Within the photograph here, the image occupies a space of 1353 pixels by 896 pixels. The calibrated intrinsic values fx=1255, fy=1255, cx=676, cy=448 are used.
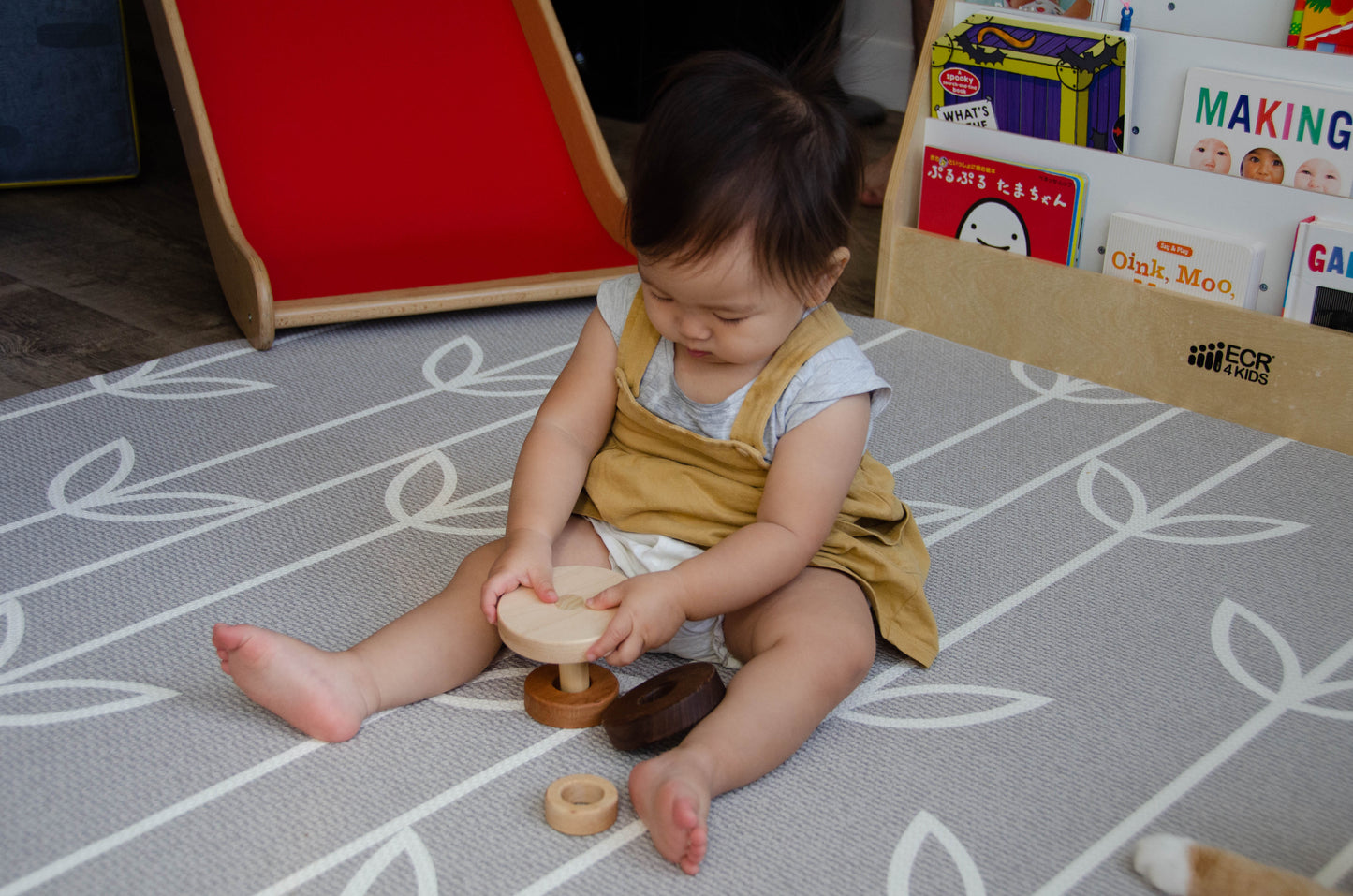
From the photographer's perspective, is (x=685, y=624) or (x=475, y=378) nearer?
(x=685, y=624)

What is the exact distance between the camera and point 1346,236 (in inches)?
43.7

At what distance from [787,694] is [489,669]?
220 millimetres

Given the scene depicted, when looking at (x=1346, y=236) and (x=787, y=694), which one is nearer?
(x=787, y=694)

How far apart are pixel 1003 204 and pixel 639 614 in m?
0.81

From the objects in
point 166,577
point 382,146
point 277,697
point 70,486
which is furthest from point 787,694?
point 382,146

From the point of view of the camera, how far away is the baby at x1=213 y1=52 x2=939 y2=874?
74cm

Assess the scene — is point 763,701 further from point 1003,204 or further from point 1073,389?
point 1003,204

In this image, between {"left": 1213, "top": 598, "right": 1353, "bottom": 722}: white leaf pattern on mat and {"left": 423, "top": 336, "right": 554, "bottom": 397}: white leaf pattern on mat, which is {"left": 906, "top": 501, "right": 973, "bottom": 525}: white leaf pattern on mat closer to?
{"left": 1213, "top": 598, "right": 1353, "bottom": 722}: white leaf pattern on mat

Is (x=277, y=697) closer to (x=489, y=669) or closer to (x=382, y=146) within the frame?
(x=489, y=669)

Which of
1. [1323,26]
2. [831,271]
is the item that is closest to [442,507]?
[831,271]

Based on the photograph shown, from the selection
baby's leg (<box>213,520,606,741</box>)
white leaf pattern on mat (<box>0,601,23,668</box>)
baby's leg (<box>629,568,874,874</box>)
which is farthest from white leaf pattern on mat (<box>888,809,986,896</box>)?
white leaf pattern on mat (<box>0,601,23,668</box>)

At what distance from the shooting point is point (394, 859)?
685mm

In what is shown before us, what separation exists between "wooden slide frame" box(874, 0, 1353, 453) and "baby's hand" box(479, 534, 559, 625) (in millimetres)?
728

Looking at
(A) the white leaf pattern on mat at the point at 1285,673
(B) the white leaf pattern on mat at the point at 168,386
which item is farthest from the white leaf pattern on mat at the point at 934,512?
(B) the white leaf pattern on mat at the point at 168,386
